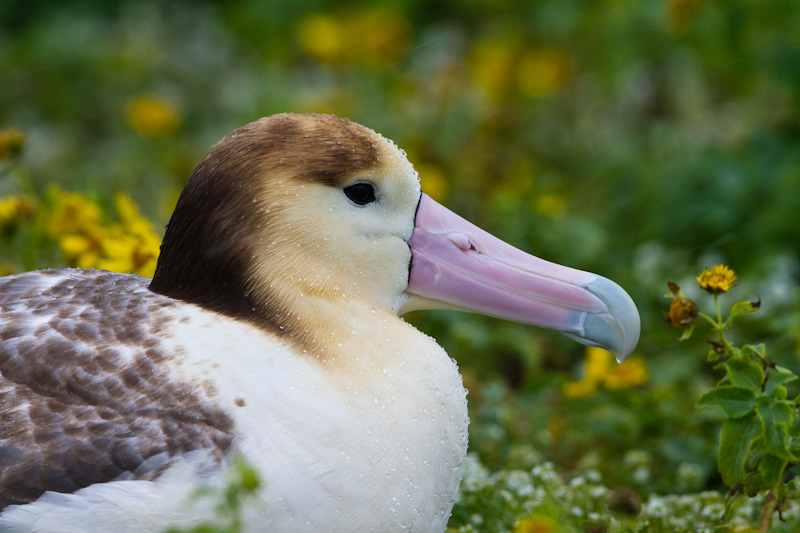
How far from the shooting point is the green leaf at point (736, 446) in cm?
239

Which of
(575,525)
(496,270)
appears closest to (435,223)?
(496,270)

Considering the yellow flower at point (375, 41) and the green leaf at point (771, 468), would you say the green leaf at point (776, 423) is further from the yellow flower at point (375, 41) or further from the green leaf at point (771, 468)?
the yellow flower at point (375, 41)

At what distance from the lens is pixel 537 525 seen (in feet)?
Answer: 7.71

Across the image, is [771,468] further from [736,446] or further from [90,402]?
[90,402]

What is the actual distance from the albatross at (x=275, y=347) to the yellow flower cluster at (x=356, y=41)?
12.1ft

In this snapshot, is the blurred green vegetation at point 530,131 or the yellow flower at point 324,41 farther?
the yellow flower at point 324,41

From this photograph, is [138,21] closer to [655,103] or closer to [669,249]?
[655,103]

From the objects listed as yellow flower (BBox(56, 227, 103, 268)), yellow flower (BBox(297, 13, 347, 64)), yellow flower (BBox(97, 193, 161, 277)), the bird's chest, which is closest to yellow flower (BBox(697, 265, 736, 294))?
the bird's chest

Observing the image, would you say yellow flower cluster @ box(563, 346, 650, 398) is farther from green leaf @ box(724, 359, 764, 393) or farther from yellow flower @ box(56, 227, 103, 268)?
yellow flower @ box(56, 227, 103, 268)

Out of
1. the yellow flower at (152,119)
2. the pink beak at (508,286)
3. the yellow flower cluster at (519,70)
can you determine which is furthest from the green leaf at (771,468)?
the yellow flower at (152,119)

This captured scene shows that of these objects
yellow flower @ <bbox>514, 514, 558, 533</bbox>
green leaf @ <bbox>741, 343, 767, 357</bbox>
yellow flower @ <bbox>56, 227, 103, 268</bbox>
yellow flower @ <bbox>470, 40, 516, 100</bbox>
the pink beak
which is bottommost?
yellow flower @ <bbox>56, 227, 103, 268</bbox>

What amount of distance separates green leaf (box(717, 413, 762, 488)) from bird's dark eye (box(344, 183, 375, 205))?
3.05 feet

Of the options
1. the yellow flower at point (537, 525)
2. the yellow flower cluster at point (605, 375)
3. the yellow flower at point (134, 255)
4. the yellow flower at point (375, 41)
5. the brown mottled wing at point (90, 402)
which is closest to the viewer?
the brown mottled wing at point (90, 402)

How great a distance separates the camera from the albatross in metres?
2.05
